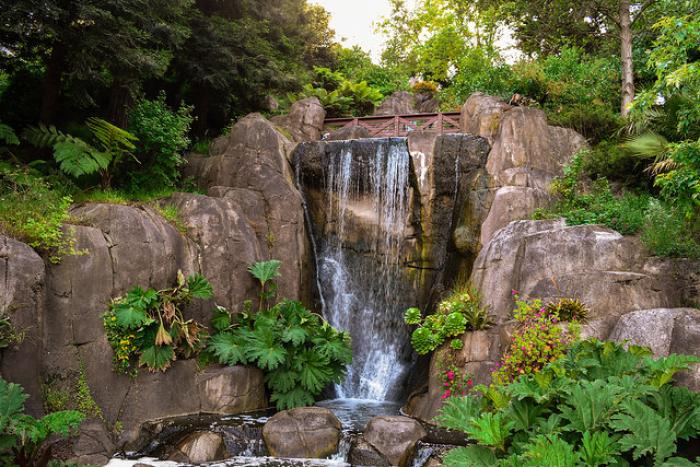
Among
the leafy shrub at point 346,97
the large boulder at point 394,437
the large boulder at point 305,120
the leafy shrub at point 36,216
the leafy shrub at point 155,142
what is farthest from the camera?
the leafy shrub at point 346,97

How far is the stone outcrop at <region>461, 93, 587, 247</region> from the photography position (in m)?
12.7

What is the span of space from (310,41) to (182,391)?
14963 mm

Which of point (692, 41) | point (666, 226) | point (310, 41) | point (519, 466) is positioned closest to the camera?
point (519, 466)

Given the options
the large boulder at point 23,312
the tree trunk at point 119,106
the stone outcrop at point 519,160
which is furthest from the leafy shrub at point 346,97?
the large boulder at point 23,312

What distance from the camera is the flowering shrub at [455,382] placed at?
9.56 meters

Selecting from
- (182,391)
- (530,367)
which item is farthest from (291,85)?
(530,367)

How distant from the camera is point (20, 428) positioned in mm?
6273

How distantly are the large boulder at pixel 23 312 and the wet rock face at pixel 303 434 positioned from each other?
3.30 m

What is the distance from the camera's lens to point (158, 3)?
12008mm

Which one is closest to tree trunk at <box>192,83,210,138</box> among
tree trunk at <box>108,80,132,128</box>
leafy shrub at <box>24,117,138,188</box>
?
tree trunk at <box>108,80,132,128</box>

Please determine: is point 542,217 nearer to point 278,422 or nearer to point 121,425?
point 278,422

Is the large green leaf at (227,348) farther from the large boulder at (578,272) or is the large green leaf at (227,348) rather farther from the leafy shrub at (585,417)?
the leafy shrub at (585,417)

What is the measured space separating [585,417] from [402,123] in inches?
530

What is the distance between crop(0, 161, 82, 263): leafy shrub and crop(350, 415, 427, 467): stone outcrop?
17.6 feet
